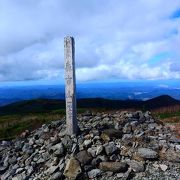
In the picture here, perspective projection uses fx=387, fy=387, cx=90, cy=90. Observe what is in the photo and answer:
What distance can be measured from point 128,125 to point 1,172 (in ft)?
22.2

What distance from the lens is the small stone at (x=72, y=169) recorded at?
16.1 m

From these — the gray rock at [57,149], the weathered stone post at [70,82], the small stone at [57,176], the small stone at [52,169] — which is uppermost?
the weathered stone post at [70,82]

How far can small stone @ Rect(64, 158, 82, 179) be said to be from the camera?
1608 cm

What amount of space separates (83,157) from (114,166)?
4.80 ft

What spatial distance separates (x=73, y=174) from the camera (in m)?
16.1

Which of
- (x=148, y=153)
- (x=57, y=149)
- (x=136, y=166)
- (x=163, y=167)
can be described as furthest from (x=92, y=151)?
(x=163, y=167)

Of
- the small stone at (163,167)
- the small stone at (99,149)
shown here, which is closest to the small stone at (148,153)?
the small stone at (163,167)

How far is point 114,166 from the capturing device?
52.9 ft

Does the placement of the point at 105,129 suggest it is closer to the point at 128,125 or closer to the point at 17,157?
the point at 128,125

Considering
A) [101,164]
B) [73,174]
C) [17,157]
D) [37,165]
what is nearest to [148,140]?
Answer: [101,164]

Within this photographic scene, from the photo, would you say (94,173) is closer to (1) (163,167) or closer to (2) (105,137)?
(2) (105,137)

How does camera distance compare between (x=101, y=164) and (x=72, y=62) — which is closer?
(x=101, y=164)

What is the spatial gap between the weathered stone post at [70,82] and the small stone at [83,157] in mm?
2166

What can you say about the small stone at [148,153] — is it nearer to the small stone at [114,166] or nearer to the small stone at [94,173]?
the small stone at [114,166]
